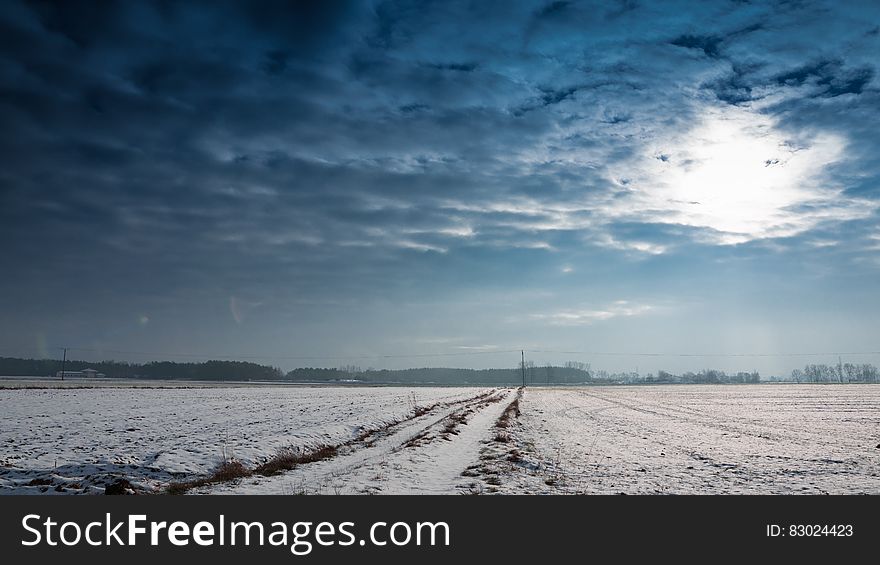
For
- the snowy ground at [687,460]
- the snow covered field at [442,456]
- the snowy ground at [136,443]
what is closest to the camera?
the snowy ground at [687,460]

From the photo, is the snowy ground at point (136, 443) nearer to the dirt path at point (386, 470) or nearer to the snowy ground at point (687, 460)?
the dirt path at point (386, 470)

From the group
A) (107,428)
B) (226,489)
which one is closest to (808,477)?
(226,489)

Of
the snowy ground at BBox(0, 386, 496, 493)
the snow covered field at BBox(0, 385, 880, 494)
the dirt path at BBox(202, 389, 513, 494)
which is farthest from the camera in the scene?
the snowy ground at BBox(0, 386, 496, 493)

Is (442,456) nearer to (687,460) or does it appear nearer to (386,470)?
(386,470)

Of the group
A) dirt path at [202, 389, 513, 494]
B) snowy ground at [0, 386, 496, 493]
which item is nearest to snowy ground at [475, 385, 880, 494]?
dirt path at [202, 389, 513, 494]

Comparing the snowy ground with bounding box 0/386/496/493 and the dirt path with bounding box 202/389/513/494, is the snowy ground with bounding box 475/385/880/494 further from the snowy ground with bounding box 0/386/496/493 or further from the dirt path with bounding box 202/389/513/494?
the snowy ground with bounding box 0/386/496/493

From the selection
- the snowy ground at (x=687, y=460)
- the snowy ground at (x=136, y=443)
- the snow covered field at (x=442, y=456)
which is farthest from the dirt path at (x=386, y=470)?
the snowy ground at (x=136, y=443)

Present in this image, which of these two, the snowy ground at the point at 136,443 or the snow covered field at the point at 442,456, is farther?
the snowy ground at the point at 136,443
